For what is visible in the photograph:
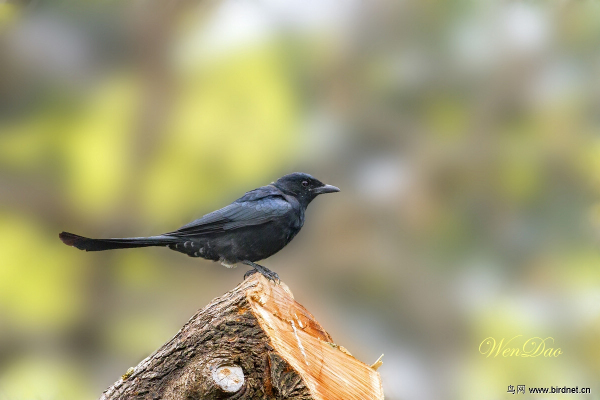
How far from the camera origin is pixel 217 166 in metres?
3.37

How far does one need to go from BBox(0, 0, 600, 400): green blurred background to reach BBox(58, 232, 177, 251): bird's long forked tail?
2.49 feet

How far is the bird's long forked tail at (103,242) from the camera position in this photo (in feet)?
7.64

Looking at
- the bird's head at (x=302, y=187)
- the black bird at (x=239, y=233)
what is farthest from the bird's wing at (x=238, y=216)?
the bird's head at (x=302, y=187)

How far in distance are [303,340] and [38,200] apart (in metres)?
2.26

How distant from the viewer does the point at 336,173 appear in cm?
355

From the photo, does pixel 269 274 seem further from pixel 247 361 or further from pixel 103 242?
pixel 103 242

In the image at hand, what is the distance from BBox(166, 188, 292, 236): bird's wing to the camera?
8.48ft

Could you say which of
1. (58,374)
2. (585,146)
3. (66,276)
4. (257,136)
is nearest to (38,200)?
(66,276)

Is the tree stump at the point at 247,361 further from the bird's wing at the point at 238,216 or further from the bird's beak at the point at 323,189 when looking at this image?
the bird's beak at the point at 323,189

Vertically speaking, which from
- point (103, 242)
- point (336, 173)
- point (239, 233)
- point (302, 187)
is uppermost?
point (336, 173)

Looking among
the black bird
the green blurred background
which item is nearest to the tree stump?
the black bird
